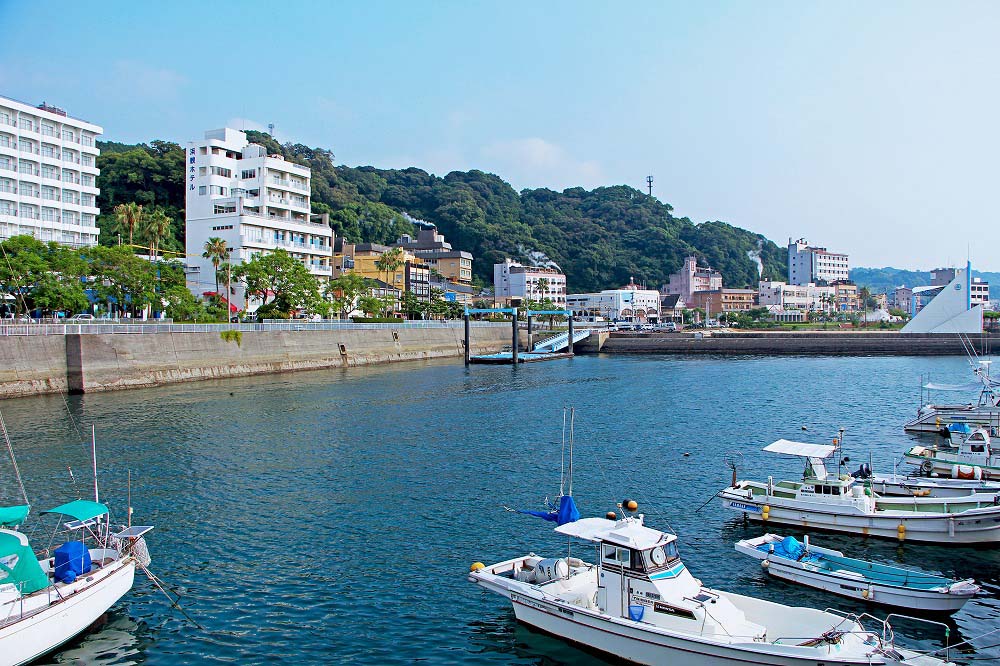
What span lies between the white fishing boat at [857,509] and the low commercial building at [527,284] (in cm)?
13993

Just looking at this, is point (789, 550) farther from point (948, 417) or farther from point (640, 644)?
point (948, 417)

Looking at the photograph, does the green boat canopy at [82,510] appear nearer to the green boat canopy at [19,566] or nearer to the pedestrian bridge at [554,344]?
the green boat canopy at [19,566]

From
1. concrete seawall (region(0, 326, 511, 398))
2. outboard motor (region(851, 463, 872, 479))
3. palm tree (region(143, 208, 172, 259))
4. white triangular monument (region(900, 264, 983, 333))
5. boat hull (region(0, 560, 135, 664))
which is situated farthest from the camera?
palm tree (region(143, 208, 172, 259))

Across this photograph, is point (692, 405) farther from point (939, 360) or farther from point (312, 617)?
point (939, 360)

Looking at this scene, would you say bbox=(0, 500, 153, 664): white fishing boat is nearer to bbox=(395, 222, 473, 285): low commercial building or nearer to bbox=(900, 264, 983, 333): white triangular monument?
bbox=(900, 264, 983, 333): white triangular monument

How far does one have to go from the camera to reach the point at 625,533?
55.6 feet

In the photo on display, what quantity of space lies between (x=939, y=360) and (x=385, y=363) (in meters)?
73.0

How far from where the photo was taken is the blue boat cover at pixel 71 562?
1767 centimetres

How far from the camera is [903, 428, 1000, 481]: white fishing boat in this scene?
94.4ft

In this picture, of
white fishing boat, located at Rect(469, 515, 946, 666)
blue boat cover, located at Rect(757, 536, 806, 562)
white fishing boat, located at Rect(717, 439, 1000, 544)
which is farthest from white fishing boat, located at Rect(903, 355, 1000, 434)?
white fishing boat, located at Rect(469, 515, 946, 666)

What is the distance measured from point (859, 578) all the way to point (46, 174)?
9029 centimetres

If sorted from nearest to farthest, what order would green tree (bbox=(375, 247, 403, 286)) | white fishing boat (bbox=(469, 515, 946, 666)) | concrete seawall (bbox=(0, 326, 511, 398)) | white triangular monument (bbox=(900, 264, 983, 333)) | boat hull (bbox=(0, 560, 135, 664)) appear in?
white fishing boat (bbox=(469, 515, 946, 666)), boat hull (bbox=(0, 560, 135, 664)), concrete seawall (bbox=(0, 326, 511, 398)), white triangular monument (bbox=(900, 264, 983, 333)), green tree (bbox=(375, 247, 403, 286))

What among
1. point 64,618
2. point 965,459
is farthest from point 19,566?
point 965,459

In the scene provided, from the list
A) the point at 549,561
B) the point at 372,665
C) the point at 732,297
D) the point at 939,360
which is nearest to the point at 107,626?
the point at 372,665
